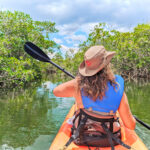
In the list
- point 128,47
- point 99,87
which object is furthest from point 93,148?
point 128,47

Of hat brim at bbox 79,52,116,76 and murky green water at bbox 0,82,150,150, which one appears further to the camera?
murky green water at bbox 0,82,150,150

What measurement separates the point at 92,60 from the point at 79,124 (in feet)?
1.92

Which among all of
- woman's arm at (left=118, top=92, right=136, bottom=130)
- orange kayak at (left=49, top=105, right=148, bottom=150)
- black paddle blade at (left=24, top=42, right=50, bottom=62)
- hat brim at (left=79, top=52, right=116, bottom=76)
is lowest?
orange kayak at (left=49, top=105, right=148, bottom=150)

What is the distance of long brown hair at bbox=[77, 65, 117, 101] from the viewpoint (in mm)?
1338

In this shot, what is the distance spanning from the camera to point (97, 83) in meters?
1.35

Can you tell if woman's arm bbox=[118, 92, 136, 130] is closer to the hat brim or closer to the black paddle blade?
the hat brim

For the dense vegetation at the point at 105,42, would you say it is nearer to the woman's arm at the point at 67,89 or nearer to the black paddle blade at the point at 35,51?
the black paddle blade at the point at 35,51

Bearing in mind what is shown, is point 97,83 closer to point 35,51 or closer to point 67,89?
point 67,89

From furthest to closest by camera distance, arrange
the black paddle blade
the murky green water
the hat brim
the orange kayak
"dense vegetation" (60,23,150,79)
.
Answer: "dense vegetation" (60,23,150,79)
the black paddle blade
the murky green water
the orange kayak
the hat brim

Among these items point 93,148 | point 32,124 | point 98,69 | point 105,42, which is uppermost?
point 105,42

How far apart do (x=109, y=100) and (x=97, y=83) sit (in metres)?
0.16

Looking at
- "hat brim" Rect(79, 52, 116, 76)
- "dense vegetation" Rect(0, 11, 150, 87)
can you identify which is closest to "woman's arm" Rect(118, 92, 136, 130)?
"hat brim" Rect(79, 52, 116, 76)

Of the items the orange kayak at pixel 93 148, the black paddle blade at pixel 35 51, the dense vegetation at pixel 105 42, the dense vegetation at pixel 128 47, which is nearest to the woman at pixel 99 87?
the orange kayak at pixel 93 148

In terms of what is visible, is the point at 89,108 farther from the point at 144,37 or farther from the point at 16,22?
the point at 144,37
